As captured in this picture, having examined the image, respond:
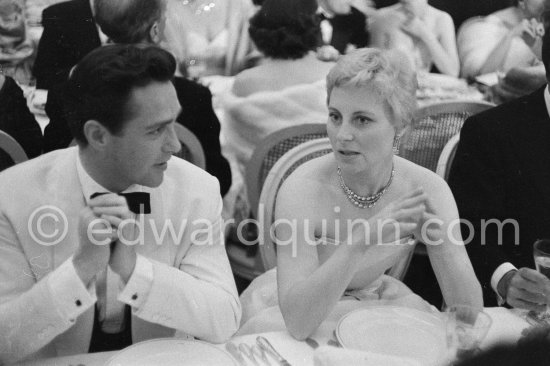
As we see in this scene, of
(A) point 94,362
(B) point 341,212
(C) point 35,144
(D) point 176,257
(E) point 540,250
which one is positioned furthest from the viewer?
(C) point 35,144

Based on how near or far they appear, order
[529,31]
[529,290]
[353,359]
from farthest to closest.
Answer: [529,31]
[529,290]
[353,359]

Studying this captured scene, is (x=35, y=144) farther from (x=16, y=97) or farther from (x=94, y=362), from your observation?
(x=94, y=362)

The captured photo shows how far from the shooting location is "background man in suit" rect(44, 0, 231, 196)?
2.08 metres

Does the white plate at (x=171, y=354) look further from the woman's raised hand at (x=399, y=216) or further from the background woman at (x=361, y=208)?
the woman's raised hand at (x=399, y=216)

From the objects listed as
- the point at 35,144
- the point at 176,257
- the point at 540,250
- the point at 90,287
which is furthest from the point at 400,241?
the point at 35,144

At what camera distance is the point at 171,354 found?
54.5 inches

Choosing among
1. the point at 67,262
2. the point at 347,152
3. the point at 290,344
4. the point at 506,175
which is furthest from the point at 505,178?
the point at 67,262

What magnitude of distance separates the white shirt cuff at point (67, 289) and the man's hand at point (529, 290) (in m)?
1.10

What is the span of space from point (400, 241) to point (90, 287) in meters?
0.92

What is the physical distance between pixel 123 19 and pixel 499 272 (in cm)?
145

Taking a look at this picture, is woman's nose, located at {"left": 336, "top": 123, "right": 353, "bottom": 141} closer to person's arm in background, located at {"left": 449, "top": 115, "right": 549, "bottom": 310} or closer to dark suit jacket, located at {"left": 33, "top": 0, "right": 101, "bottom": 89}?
person's arm in background, located at {"left": 449, "top": 115, "right": 549, "bottom": 310}

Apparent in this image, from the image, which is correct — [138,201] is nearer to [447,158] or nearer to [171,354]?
[171,354]

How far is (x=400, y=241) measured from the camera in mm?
1928

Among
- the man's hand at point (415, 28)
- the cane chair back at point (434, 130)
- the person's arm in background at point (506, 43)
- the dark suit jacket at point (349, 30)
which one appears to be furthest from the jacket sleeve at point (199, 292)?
the person's arm in background at point (506, 43)
